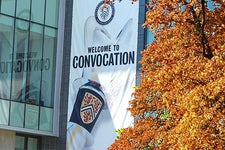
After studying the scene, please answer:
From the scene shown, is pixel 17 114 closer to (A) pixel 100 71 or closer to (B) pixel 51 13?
(A) pixel 100 71

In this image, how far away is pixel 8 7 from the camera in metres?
36.8

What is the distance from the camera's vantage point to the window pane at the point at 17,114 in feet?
120

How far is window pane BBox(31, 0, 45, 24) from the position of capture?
37697mm

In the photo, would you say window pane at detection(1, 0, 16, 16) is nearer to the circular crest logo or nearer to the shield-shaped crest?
the circular crest logo

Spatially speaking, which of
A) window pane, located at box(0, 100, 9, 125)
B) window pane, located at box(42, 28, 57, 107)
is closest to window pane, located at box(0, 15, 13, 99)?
window pane, located at box(0, 100, 9, 125)

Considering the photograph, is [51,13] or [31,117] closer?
[31,117]

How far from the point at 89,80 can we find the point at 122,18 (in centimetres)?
307

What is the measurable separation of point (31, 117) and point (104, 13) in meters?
5.63

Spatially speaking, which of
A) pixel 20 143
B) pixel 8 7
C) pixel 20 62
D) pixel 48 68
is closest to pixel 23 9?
pixel 8 7

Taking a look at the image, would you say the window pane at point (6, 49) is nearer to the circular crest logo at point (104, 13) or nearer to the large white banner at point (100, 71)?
the large white banner at point (100, 71)

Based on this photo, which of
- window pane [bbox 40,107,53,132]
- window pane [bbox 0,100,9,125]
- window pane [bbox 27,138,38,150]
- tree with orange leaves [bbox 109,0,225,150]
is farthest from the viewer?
window pane [bbox 27,138,38,150]

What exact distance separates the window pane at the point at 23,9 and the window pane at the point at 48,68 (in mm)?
1374

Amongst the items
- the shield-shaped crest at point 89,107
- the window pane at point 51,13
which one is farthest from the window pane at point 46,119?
the window pane at point 51,13

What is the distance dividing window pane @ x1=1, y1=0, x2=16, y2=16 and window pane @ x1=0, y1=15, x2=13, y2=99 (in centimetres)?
27
